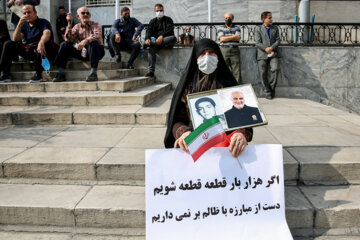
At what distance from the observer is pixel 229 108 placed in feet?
7.55

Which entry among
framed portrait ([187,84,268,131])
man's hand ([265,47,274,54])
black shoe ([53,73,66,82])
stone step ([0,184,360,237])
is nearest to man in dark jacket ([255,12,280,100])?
man's hand ([265,47,274,54])

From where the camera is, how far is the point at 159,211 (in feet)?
7.66

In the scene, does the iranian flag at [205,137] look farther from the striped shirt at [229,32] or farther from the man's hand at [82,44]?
the striped shirt at [229,32]

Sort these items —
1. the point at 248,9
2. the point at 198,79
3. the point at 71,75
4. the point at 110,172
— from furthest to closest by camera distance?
1. the point at 248,9
2. the point at 71,75
3. the point at 110,172
4. the point at 198,79

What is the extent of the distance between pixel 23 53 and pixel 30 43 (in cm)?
30

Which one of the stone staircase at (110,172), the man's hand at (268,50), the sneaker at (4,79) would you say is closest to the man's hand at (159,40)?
the man's hand at (268,50)

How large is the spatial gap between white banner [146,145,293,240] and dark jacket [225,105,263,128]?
26 cm

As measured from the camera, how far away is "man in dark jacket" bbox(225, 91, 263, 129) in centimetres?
223

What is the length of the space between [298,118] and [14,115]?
5184 mm

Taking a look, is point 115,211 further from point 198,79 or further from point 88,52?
point 88,52

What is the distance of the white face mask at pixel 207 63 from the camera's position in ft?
8.52

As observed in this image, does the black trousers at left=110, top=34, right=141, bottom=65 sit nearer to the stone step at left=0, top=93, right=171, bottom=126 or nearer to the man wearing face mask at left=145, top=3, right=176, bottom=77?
the man wearing face mask at left=145, top=3, right=176, bottom=77

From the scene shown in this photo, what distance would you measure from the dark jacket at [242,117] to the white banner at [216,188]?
0.26 metres

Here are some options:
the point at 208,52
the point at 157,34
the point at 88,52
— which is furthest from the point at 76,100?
the point at 208,52
